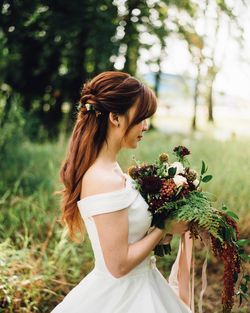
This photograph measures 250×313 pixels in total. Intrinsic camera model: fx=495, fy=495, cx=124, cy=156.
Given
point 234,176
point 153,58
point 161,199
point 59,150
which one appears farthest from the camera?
point 153,58

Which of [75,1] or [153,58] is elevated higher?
[75,1]

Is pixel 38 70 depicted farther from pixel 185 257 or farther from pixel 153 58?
pixel 185 257

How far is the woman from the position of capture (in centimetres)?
211

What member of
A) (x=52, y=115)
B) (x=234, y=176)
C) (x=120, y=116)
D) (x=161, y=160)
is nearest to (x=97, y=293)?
(x=161, y=160)

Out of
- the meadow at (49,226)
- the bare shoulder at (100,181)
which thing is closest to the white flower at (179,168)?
the bare shoulder at (100,181)

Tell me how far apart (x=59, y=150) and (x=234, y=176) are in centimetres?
324

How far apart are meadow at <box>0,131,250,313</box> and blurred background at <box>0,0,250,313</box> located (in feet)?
0.04

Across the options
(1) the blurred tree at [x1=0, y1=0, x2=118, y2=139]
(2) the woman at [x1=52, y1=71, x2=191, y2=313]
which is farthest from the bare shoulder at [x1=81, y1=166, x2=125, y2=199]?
(1) the blurred tree at [x1=0, y1=0, x2=118, y2=139]

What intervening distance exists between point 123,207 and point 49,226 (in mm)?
3042

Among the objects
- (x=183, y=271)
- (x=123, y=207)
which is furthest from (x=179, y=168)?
(x=183, y=271)

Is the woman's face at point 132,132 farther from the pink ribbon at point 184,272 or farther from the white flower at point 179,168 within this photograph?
the pink ribbon at point 184,272

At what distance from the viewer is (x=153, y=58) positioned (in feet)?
41.2

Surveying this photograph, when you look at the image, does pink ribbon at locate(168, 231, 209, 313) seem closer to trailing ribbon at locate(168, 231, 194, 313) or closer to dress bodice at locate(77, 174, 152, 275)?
trailing ribbon at locate(168, 231, 194, 313)

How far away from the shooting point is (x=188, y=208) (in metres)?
2.14
